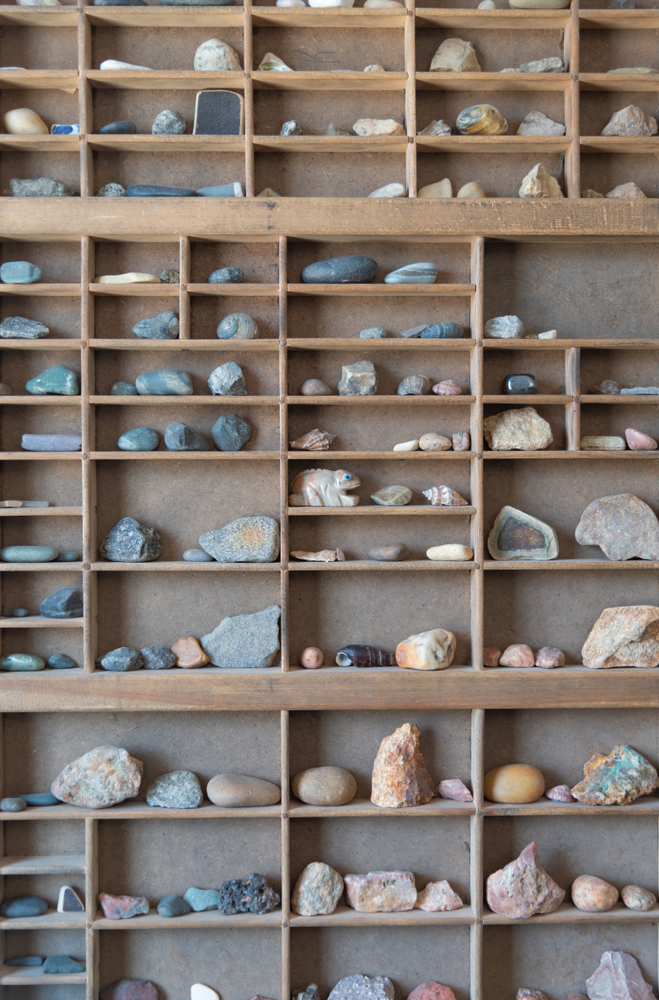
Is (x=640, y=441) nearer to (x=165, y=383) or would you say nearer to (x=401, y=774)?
(x=401, y=774)

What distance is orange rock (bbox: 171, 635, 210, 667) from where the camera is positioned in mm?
1822

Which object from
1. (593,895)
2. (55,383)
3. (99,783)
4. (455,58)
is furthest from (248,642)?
(455,58)

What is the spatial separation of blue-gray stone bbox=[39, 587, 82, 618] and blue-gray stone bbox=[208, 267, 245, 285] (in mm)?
962

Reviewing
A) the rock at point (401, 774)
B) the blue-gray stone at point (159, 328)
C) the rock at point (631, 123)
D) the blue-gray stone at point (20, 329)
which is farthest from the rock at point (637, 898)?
the blue-gray stone at point (20, 329)

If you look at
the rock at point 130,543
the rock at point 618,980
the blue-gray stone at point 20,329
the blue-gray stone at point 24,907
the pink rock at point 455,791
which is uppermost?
the blue-gray stone at point 20,329

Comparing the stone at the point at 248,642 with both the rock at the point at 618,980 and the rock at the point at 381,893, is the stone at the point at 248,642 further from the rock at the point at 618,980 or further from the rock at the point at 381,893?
the rock at the point at 618,980

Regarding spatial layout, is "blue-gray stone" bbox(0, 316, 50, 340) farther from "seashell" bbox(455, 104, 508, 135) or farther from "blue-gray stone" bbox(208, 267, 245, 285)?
"seashell" bbox(455, 104, 508, 135)

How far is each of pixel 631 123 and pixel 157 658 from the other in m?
2.02

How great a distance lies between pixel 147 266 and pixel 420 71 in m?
0.97

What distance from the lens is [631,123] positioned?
6.04ft

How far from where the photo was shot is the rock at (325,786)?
1786 mm

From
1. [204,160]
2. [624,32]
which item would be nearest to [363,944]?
[204,160]

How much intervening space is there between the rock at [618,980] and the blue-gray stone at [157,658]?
1486 mm

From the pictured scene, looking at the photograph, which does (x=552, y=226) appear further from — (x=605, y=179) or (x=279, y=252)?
(x=279, y=252)
